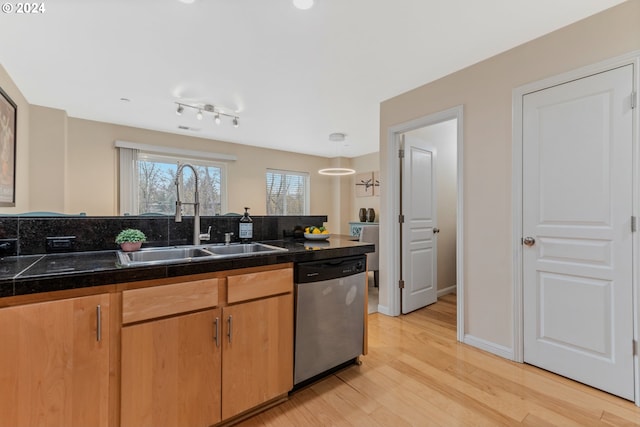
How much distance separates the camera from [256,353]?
151 centimetres

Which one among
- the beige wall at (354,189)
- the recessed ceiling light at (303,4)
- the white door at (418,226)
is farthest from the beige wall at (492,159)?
the beige wall at (354,189)

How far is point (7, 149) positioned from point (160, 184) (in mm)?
2143

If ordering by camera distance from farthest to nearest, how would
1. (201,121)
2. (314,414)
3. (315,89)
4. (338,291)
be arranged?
(201,121) < (315,89) < (338,291) < (314,414)

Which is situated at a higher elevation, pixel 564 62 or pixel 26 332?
pixel 564 62

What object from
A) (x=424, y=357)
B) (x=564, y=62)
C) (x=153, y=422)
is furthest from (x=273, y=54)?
(x=424, y=357)

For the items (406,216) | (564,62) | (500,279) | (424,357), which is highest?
(564,62)

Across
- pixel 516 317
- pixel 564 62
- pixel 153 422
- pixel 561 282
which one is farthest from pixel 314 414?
pixel 564 62

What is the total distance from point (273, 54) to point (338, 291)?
2.03 metres

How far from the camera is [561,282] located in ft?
6.47

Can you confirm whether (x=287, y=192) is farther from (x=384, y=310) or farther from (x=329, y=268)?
(x=329, y=268)

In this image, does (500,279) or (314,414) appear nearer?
(314,414)

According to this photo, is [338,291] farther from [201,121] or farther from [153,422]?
[201,121]

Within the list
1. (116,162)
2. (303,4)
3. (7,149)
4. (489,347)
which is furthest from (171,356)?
(116,162)

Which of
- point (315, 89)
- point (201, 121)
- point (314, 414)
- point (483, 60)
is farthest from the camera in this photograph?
point (201, 121)
